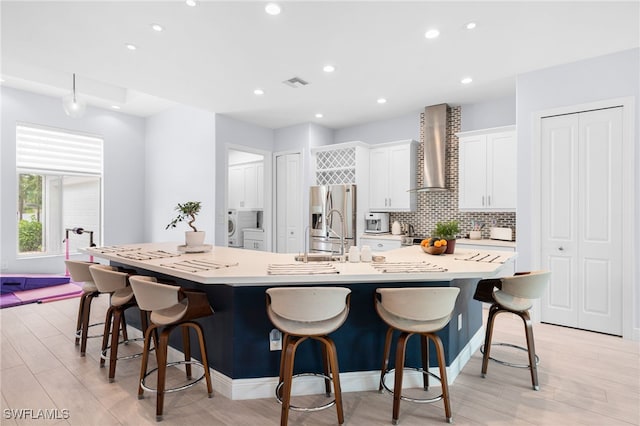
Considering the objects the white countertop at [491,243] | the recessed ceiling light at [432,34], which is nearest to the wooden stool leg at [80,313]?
the recessed ceiling light at [432,34]

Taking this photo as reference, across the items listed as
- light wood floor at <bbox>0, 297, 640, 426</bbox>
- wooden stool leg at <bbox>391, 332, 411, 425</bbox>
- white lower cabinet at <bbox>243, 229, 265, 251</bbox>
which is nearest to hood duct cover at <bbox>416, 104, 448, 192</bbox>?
light wood floor at <bbox>0, 297, 640, 426</bbox>

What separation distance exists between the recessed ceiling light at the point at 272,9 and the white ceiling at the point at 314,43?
0.06 meters

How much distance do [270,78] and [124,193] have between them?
4354 mm

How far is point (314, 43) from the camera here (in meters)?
3.25

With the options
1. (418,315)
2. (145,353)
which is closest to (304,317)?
(418,315)

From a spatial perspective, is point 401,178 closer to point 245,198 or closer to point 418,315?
point 245,198

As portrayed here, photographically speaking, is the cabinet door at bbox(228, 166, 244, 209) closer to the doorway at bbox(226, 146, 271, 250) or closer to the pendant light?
the doorway at bbox(226, 146, 271, 250)

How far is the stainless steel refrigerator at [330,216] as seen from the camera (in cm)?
573

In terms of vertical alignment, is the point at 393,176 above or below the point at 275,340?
above

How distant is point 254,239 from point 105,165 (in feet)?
10.1

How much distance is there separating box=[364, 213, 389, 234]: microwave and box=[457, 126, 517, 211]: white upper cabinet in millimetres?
1224

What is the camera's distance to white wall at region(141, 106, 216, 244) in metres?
5.64

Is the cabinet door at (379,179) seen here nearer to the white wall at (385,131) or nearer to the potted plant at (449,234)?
the white wall at (385,131)

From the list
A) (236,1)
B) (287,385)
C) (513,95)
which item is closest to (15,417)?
(287,385)
